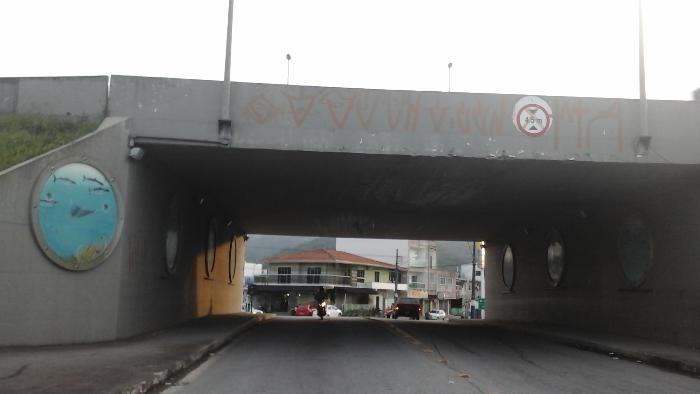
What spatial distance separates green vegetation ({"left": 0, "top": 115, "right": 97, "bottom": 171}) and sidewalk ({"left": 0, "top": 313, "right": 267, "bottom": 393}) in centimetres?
396

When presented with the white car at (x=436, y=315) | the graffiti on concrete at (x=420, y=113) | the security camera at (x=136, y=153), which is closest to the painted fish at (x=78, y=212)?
the security camera at (x=136, y=153)

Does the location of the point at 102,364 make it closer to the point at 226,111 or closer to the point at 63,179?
the point at 63,179

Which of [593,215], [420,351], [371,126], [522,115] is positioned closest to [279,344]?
[420,351]

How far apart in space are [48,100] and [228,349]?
7144 mm

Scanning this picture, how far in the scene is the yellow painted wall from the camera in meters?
24.0

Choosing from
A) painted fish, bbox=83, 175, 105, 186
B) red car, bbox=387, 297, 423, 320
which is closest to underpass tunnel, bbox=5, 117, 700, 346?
painted fish, bbox=83, 175, 105, 186

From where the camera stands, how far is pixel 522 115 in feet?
49.6

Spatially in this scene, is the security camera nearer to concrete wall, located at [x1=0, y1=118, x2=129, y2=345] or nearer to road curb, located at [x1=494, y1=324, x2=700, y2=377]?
concrete wall, located at [x1=0, y1=118, x2=129, y2=345]

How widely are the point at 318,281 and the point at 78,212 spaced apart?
65047 mm

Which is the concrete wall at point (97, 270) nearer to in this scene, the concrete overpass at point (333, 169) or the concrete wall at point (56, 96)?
the concrete overpass at point (333, 169)

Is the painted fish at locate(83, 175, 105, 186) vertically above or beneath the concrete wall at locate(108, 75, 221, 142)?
beneath

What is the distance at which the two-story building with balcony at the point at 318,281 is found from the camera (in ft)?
256

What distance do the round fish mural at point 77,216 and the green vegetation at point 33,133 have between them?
0.85 m

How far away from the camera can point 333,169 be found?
17219 mm
